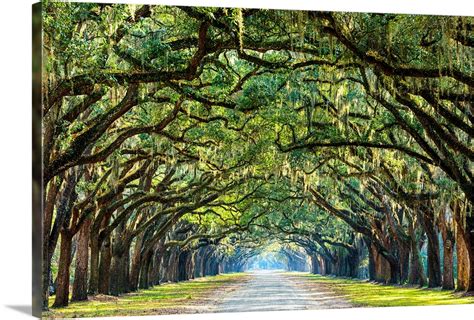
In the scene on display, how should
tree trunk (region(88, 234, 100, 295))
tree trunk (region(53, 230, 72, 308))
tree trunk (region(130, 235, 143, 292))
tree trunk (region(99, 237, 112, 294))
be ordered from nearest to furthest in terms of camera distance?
tree trunk (region(53, 230, 72, 308)), tree trunk (region(88, 234, 100, 295)), tree trunk (region(99, 237, 112, 294)), tree trunk (region(130, 235, 143, 292))

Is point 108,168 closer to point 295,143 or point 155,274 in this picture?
point 295,143

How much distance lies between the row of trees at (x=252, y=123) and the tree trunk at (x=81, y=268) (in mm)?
49

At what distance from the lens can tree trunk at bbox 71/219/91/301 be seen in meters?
26.6

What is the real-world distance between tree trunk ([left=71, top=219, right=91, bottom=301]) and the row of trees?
49 millimetres

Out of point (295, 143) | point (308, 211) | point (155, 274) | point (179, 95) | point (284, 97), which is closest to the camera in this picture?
point (179, 95)

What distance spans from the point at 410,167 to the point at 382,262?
13.9m

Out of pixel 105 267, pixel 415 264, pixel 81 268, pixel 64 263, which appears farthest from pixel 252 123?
pixel 415 264

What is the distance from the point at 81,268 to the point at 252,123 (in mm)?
7652

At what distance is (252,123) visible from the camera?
79.5 ft

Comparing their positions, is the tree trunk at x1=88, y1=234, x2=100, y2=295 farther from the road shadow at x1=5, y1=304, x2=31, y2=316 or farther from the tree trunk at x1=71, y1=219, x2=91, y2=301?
the road shadow at x1=5, y1=304, x2=31, y2=316

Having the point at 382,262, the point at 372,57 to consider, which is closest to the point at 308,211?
the point at 382,262

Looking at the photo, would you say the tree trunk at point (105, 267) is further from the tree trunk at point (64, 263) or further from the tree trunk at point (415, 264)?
the tree trunk at point (415, 264)

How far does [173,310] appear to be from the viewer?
21219mm

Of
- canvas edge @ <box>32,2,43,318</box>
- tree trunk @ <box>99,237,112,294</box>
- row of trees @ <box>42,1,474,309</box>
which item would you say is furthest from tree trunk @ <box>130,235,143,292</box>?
canvas edge @ <box>32,2,43,318</box>
